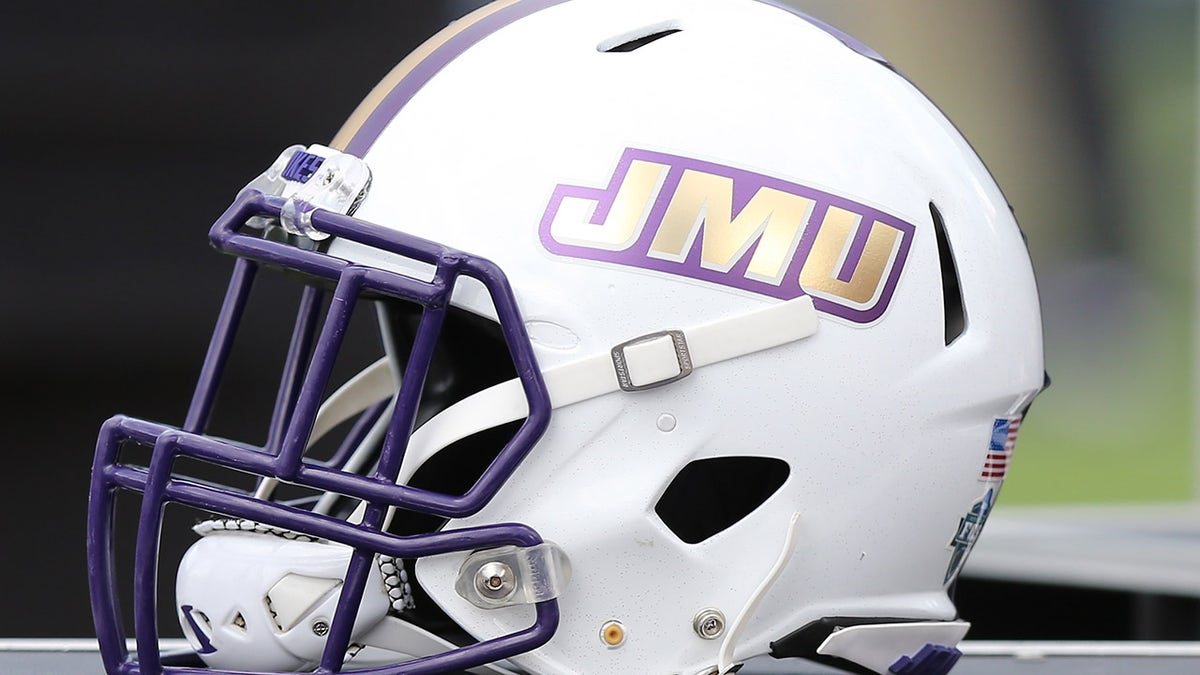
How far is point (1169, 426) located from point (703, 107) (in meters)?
1.43

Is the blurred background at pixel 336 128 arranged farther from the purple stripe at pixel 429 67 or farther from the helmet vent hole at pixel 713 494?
the helmet vent hole at pixel 713 494

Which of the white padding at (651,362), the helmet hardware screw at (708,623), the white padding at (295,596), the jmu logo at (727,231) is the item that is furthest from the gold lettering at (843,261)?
the white padding at (295,596)

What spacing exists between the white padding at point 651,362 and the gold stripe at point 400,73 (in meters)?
0.26

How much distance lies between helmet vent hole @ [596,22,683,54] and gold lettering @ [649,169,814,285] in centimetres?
13

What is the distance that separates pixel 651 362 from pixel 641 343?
1 centimetres

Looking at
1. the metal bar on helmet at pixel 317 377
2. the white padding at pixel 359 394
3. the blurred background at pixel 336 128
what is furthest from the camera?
the blurred background at pixel 336 128

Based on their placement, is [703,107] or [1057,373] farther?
[1057,373]

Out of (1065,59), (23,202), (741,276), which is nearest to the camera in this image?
(741,276)

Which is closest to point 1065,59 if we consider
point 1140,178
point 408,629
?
point 1140,178

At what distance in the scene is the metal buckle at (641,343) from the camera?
0.87 metres

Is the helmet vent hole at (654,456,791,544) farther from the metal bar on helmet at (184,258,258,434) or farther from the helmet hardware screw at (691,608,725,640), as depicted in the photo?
the metal bar on helmet at (184,258,258,434)

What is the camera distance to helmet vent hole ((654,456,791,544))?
0.93 meters

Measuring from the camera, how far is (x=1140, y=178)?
205cm

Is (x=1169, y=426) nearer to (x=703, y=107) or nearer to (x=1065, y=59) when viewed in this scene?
(x=1065, y=59)
